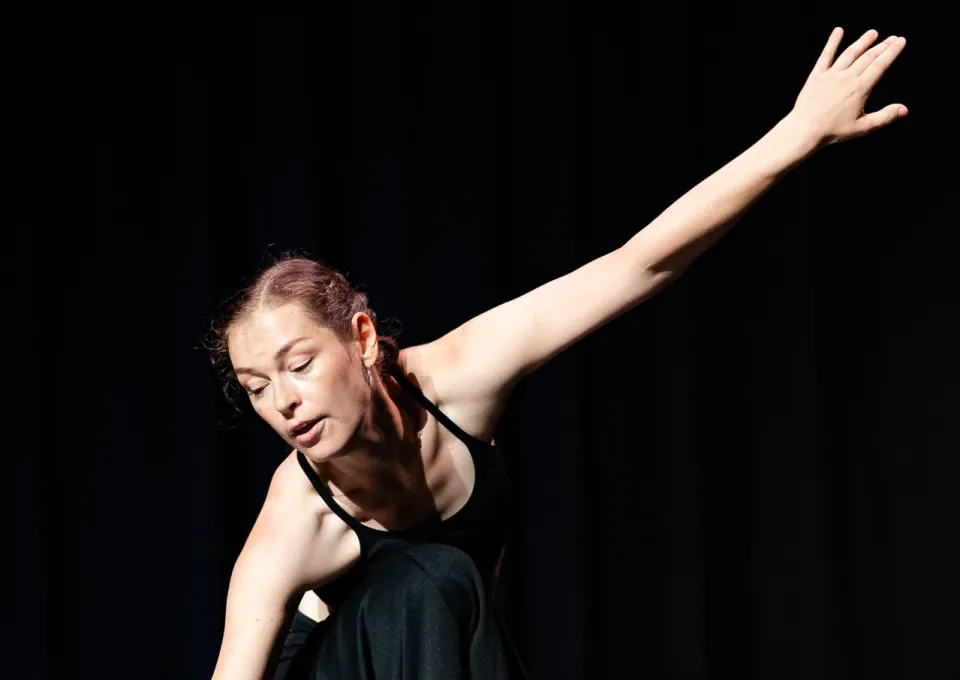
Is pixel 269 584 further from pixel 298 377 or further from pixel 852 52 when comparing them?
pixel 852 52

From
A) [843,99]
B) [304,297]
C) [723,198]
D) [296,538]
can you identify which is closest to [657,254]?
[723,198]

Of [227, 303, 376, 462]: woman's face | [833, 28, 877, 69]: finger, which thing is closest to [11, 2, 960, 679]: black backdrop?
[227, 303, 376, 462]: woman's face

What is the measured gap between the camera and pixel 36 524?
203cm

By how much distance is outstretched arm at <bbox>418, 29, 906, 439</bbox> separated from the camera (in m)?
1.17

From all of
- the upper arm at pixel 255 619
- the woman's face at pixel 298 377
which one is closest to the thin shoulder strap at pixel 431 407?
the woman's face at pixel 298 377

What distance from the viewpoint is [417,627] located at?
3.93ft

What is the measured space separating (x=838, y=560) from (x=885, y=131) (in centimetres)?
85

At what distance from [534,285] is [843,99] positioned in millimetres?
1047

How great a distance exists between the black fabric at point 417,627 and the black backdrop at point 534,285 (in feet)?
2.77

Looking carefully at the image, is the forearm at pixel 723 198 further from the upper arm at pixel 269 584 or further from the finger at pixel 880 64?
the upper arm at pixel 269 584

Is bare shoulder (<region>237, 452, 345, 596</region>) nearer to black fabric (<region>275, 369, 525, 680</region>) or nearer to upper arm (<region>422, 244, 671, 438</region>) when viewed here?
black fabric (<region>275, 369, 525, 680</region>)

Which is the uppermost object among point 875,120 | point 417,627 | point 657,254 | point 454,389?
point 875,120

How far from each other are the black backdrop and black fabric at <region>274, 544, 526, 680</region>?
2.77ft

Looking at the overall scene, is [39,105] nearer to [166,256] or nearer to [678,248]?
[166,256]
